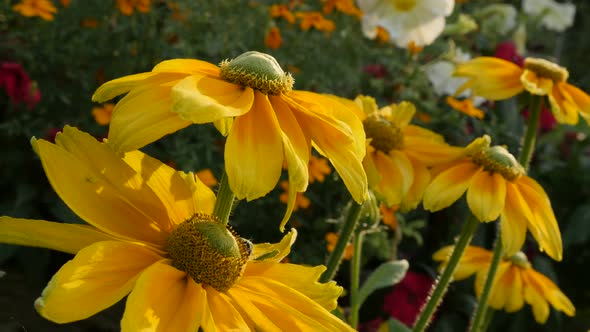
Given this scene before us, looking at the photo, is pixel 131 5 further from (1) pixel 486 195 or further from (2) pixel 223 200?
(2) pixel 223 200

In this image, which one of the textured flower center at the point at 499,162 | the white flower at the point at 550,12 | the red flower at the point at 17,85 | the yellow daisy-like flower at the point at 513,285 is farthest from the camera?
the white flower at the point at 550,12

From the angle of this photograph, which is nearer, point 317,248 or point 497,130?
point 317,248

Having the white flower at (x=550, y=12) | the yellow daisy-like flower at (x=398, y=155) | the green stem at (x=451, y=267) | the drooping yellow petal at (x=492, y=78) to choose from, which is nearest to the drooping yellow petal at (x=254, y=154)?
the yellow daisy-like flower at (x=398, y=155)

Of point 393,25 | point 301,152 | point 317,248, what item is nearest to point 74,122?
point 317,248

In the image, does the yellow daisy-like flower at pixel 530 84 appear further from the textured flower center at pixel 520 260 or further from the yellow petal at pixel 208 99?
the yellow petal at pixel 208 99

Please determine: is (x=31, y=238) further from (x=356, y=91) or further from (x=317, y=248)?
(x=356, y=91)

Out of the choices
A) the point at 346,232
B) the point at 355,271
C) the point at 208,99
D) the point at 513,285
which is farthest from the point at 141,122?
the point at 513,285
